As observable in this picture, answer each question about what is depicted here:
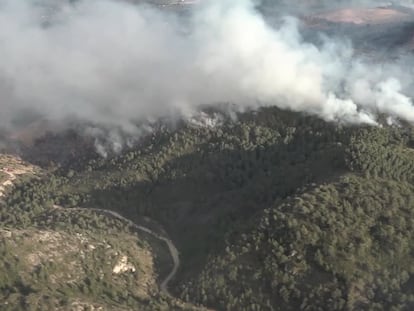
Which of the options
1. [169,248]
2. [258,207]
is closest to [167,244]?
[169,248]

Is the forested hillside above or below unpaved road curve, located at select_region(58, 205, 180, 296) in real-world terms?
above

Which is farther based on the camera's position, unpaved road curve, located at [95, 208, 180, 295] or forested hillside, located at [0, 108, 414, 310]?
unpaved road curve, located at [95, 208, 180, 295]

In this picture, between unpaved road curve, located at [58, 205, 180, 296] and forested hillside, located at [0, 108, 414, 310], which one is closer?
forested hillside, located at [0, 108, 414, 310]

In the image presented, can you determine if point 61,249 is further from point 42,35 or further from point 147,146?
point 42,35

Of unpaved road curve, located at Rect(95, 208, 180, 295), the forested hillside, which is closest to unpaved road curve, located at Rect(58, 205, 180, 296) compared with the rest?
unpaved road curve, located at Rect(95, 208, 180, 295)

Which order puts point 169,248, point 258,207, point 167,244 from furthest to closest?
point 167,244, point 258,207, point 169,248

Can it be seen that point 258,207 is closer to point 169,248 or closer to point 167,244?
point 169,248

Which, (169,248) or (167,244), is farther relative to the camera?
(167,244)

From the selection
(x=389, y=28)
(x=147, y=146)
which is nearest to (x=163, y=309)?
(x=147, y=146)

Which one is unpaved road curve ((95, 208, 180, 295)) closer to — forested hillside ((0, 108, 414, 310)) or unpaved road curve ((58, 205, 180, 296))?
unpaved road curve ((58, 205, 180, 296))
